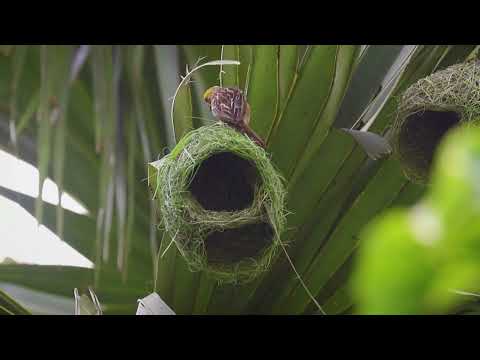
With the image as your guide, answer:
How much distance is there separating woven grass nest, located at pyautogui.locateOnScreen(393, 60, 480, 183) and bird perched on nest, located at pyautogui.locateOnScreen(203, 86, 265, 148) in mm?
252

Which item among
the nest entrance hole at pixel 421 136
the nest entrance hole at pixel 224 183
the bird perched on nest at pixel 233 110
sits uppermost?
the bird perched on nest at pixel 233 110

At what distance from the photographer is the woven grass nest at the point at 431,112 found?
3.28 ft

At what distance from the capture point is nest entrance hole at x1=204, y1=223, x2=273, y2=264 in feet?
3.20

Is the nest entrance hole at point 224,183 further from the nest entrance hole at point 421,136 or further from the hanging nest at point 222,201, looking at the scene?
the nest entrance hole at point 421,136

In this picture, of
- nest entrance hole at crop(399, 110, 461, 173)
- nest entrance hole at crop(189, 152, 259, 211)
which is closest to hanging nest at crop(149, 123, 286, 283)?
nest entrance hole at crop(189, 152, 259, 211)

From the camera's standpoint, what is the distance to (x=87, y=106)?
4.54ft

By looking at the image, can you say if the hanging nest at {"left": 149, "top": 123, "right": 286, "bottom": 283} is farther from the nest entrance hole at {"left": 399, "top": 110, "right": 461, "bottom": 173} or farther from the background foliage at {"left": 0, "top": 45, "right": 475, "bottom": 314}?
the nest entrance hole at {"left": 399, "top": 110, "right": 461, "bottom": 173}

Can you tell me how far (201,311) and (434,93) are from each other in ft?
1.98

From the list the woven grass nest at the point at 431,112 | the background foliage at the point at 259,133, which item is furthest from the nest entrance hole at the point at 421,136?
the background foliage at the point at 259,133

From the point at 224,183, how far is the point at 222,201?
0.10ft

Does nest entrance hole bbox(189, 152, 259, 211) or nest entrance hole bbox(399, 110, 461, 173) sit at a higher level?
nest entrance hole bbox(399, 110, 461, 173)

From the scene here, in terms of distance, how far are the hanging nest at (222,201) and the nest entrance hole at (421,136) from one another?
0.25 meters

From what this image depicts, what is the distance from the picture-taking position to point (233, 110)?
1014 millimetres
